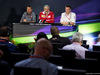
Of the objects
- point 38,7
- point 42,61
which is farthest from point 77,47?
point 38,7

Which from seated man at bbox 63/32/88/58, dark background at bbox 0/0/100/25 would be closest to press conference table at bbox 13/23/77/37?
seated man at bbox 63/32/88/58

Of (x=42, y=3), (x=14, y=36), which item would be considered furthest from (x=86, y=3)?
(x=14, y=36)

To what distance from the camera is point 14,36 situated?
7.27 m

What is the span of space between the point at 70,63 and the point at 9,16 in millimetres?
8621

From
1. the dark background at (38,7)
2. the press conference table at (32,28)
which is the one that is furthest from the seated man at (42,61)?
the dark background at (38,7)

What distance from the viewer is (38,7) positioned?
441 inches

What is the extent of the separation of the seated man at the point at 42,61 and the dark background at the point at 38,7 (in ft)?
28.5

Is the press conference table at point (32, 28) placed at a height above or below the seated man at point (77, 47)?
above

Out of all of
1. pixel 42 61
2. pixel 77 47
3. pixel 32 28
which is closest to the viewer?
pixel 42 61

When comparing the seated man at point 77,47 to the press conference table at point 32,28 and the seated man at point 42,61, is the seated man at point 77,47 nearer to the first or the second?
the seated man at point 42,61

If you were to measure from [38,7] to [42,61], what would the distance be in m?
9.19

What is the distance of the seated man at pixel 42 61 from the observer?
6.79ft

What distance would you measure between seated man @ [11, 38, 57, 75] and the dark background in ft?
28.5

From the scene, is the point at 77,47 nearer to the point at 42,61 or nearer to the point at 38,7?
the point at 42,61
